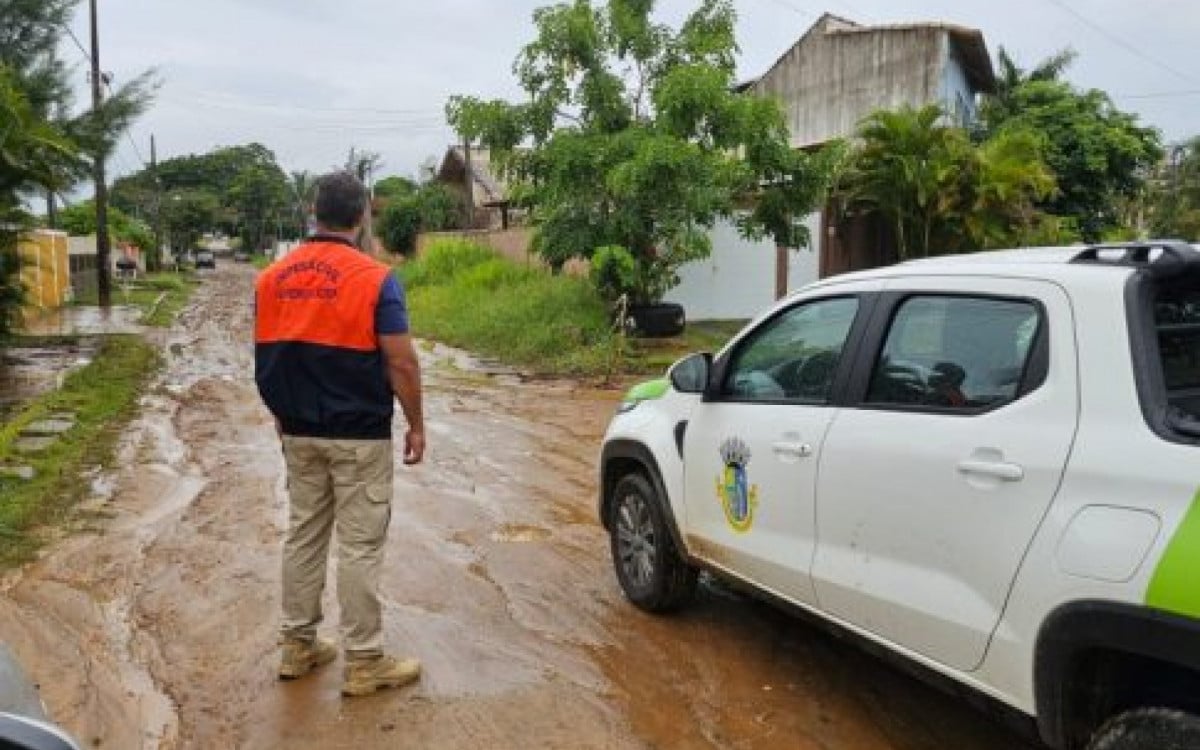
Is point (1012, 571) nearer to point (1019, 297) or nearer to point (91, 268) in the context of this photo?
point (1019, 297)

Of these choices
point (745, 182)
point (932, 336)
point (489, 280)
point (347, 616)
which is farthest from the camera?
point (489, 280)

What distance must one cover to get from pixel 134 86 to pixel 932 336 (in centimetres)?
1843

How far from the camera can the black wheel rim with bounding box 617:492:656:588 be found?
511 cm

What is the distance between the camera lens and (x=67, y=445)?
9047 mm

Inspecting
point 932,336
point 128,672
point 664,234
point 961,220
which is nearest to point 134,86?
point 664,234

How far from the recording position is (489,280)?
25.2 meters

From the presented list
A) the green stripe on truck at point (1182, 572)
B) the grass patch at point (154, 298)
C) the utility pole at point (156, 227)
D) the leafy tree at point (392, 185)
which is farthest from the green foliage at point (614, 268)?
the leafy tree at point (392, 185)

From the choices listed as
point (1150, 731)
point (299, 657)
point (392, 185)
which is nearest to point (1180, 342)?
point (1150, 731)

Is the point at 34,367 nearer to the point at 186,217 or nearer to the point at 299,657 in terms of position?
the point at 299,657

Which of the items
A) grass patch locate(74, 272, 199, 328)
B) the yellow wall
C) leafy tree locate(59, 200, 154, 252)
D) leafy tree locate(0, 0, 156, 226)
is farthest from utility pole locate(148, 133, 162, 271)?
leafy tree locate(0, 0, 156, 226)

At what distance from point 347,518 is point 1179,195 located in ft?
131

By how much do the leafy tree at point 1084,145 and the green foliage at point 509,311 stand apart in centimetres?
1110

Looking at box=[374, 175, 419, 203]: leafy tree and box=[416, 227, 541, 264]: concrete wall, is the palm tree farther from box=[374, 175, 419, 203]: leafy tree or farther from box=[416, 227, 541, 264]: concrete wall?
box=[374, 175, 419, 203]: leafy tree

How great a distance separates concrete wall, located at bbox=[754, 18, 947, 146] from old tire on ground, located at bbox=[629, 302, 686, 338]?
10906mm
